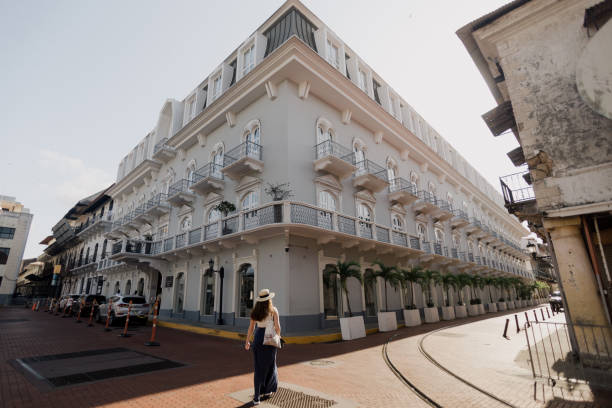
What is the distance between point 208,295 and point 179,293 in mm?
3877

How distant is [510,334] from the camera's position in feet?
39.1

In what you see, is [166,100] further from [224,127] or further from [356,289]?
[356,289]

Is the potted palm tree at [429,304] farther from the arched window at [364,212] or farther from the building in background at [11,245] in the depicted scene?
the building in background at [11,245]

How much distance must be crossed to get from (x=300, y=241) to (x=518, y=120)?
31.6ft

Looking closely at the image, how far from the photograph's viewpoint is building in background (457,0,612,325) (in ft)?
23.8

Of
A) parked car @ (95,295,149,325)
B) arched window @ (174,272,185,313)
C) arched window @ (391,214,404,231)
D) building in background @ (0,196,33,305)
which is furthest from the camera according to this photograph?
building in background @ (0,196,33,305)

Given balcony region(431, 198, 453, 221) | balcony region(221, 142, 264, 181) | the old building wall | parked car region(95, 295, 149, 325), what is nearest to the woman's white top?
the old building wall

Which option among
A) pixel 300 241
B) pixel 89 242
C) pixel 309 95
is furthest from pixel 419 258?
pixel 89 242

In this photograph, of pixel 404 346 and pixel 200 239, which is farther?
pixel 200 239

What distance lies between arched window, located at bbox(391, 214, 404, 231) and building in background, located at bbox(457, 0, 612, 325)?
11.0m

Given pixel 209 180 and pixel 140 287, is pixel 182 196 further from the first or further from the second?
pixel 140 287

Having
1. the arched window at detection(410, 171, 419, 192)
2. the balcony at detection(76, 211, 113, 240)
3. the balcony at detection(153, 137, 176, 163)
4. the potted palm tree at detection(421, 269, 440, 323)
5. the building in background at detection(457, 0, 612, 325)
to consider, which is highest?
the balcony at detection(153, 137, 176, 163)

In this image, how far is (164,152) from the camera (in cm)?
2412

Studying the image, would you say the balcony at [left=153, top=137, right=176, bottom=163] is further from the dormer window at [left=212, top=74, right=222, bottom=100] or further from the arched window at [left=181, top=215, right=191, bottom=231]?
the arched window at [left=181, top=215, right=191, bottom=231]
